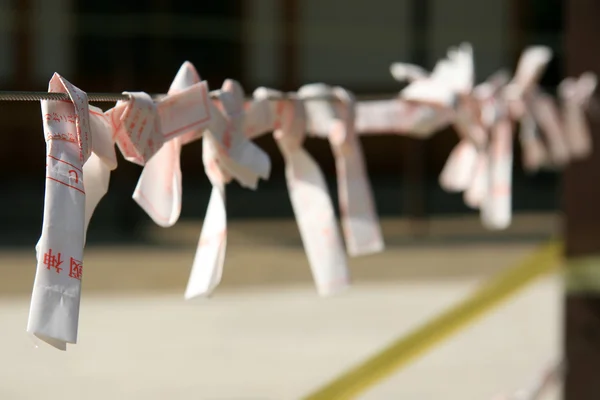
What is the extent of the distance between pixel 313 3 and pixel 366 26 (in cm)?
52

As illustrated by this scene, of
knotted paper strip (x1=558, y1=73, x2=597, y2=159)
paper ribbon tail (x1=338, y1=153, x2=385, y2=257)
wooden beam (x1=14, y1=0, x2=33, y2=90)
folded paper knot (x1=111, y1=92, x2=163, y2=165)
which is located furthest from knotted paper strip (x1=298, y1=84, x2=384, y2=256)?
wooden beam (x1=14, y1=0, x2=33, y2=90)

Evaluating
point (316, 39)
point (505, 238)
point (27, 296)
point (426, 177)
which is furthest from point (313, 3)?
point (27, 296)

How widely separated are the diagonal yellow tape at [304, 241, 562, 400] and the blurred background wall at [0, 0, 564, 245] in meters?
6.51

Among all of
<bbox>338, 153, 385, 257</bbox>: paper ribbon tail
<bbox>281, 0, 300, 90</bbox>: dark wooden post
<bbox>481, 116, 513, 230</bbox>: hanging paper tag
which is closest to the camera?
<bbox>338, 153, 385, 257</bbox>: paper ribbon tail

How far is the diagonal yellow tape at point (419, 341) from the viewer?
1.28m

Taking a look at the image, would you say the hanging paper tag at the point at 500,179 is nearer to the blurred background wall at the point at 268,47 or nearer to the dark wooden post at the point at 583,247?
the dark wooden post at the point at 583,247

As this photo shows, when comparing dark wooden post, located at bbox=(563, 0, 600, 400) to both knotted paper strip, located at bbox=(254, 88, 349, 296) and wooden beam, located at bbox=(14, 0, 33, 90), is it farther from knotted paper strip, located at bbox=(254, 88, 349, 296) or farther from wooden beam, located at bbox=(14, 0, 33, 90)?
wooden beam, located at bbox=(14, 0, 33, 90)

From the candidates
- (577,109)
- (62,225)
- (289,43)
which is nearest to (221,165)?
(62,225)

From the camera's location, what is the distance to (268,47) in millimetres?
9203

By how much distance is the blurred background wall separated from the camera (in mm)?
8484

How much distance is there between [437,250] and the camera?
5.33 metres

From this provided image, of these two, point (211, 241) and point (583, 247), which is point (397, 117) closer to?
point (211, 241)

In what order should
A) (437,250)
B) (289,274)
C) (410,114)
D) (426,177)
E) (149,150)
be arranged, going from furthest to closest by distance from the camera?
(426,177)
(437,250)
(289,274)
(410,114)
(149,150)

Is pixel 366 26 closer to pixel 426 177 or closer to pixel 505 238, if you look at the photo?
pixel 426 177
